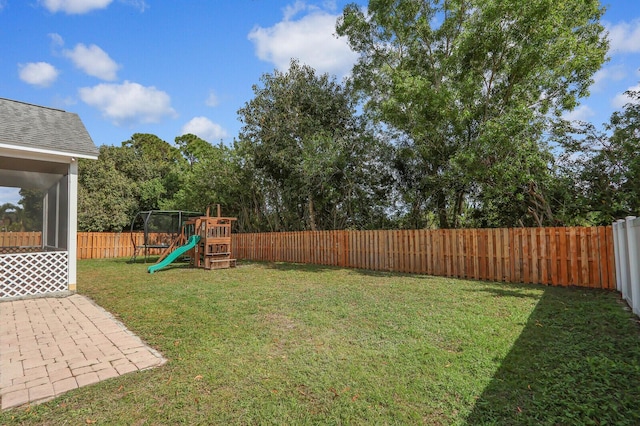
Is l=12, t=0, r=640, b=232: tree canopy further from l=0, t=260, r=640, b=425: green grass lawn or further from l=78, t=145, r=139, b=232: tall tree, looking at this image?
l=0, t=260, r=640, b=425: green grass lawn

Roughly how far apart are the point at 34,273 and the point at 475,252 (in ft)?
31.3

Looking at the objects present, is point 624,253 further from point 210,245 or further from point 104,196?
point 104,196

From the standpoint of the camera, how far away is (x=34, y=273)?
6.23 meters

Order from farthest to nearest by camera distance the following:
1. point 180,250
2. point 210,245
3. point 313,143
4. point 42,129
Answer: point 313,143
point 180,250
point 210,245
point 42,129

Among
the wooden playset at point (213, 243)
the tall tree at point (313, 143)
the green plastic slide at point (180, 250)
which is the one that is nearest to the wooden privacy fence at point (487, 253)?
the tall tree at point (313, 143)

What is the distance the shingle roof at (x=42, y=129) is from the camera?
6.04 m

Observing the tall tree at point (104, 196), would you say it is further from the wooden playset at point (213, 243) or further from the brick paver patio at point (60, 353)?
the brick paver patio at point (60, 353)

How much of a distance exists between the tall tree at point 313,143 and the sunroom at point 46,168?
7.15 m

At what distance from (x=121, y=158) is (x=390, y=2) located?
1804 centimetres

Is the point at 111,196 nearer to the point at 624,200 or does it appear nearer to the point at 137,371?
the point at 137,371

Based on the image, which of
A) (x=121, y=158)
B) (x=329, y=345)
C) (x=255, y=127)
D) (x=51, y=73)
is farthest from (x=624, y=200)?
(x=121, y=158)

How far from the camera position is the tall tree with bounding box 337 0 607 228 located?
24.7ft

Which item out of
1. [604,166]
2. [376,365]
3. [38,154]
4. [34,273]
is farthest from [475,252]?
[38,154]

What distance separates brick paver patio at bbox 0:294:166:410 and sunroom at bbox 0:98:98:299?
5.30ft
